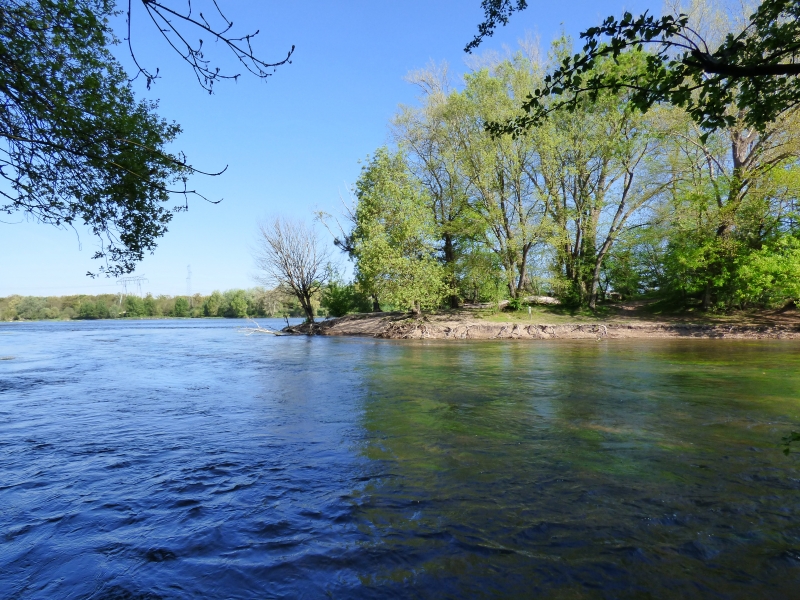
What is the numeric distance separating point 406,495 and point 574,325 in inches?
958

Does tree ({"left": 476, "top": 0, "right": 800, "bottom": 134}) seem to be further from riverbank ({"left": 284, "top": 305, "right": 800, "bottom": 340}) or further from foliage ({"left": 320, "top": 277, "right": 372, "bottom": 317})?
foliage ({"left": 320, "top": 277, "right": 372, "bottom": 317})

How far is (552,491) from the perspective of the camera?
4602mm

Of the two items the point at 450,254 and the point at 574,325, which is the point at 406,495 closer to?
the point at 574,325

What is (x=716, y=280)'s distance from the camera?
24141mm

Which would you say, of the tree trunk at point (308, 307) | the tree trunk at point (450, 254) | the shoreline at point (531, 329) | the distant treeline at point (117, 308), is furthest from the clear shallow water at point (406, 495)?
the distant treeline at point (117, 308)

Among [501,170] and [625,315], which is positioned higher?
[501,170]

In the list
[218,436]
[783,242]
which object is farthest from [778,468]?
[783,242]

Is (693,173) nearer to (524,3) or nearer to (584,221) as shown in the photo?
(584,221)

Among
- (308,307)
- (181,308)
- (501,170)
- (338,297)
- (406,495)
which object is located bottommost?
(406,495)

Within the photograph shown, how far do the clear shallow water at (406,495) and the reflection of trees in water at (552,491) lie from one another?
22mm

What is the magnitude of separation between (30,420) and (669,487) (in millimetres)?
9902

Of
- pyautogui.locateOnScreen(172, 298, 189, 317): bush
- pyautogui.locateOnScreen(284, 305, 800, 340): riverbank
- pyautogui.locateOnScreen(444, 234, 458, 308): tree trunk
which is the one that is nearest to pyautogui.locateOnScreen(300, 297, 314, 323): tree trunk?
pyautogui.locateOnScreen(284, 305, 800, 340): riverbank

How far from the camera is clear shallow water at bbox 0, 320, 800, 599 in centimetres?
322

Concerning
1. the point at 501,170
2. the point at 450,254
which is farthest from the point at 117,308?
the point at 501,170
